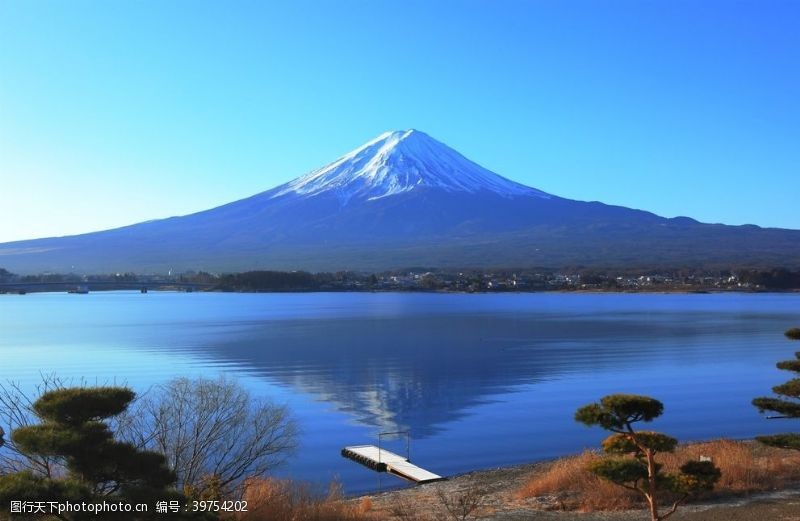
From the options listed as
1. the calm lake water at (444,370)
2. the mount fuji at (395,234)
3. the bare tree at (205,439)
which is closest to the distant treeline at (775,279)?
the mount fuji at (395,234)

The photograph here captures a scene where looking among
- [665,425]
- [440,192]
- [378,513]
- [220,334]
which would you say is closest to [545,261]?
[440,192]

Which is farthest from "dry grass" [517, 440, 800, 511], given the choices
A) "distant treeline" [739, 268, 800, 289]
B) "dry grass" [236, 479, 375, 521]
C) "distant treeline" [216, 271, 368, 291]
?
"distant treeline" [739, 268, 800, 289]

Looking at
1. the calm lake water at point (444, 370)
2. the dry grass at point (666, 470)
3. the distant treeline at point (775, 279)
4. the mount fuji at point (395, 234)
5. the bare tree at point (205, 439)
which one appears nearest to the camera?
the bare tree at point (205, 439)

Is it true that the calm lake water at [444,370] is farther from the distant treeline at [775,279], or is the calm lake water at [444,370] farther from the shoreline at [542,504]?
the distant treeline at [775,279]

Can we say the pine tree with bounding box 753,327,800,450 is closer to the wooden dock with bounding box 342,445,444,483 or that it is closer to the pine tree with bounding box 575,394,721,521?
the pine tree with bounding box 575,394,721,521

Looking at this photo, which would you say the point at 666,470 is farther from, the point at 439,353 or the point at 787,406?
the point at 439,353

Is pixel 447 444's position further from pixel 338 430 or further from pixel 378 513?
pixel 378 513
